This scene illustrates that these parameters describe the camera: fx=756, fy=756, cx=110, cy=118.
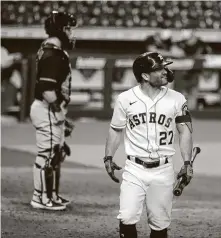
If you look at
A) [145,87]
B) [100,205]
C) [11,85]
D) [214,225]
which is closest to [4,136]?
[11,85]

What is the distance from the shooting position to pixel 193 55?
1759cm

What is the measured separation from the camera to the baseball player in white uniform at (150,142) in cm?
453

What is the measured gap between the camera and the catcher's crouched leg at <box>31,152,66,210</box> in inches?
264

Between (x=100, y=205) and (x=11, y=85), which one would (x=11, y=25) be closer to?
(x=11, y=85)

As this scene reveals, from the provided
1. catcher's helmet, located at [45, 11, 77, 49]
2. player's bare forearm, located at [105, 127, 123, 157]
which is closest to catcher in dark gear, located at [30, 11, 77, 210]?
catcher's helmet, located at [45, 11, 77, 49]

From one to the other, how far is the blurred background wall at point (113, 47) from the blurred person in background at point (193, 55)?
21mm

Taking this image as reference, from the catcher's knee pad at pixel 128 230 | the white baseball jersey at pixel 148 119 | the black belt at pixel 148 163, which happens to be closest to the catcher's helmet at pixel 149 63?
the white baseball jersey at pixel 148 119

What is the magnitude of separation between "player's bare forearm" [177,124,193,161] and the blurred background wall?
10.9m

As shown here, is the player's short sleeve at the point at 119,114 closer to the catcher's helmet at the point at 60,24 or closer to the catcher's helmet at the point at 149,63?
the catcher's helmet at the point at 149,63

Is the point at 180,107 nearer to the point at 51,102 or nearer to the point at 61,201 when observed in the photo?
the point at 51,102

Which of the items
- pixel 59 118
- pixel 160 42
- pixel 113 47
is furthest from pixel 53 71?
pixel 113 47

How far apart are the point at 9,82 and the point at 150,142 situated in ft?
38.3

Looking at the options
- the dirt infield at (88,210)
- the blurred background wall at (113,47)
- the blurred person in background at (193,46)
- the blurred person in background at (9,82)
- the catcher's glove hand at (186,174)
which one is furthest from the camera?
Answer: the blurred person in background at (193,46)

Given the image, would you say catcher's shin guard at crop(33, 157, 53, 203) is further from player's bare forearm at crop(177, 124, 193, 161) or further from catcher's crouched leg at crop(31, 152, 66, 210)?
player's bare forearm at crop(177, 124, 193, 161)
